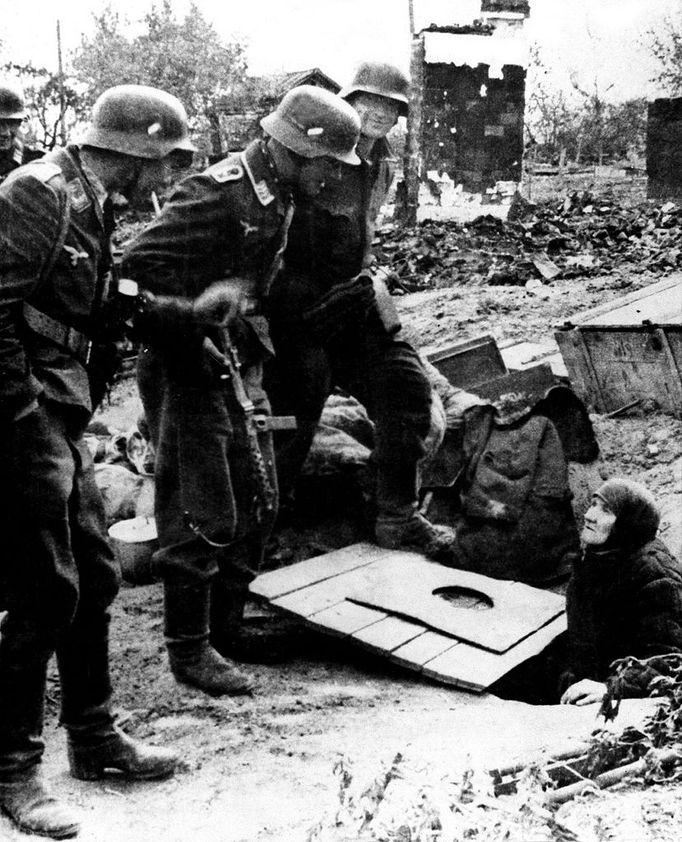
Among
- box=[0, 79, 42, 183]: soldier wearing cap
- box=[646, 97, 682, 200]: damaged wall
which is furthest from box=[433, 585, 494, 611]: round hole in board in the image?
box=[646, 97, 682, 200]: damaged wall

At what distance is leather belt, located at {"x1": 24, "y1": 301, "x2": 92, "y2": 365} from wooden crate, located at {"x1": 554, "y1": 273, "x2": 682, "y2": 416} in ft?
A: 12.2

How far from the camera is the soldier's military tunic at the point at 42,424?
2.50 meters

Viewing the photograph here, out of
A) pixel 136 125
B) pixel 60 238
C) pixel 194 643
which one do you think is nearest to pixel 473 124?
pixel 194 643

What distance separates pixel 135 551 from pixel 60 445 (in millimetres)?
2239

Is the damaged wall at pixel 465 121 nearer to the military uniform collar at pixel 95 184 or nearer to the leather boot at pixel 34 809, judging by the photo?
the military uniform collar at pixel 95 184

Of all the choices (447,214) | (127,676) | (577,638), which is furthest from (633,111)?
(127,676)

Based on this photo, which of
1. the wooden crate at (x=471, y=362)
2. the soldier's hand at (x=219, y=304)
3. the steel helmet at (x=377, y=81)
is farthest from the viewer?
the wooden crate at (x=471, y=362)

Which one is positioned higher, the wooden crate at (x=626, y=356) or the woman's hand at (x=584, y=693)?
the wooden crate at (x=626, y=356)

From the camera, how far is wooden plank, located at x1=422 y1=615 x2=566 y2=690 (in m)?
3.75

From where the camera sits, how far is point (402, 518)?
→ 495 centimetres

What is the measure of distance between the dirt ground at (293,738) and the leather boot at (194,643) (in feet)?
0.17

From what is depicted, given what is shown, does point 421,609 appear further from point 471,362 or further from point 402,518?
point 471,362

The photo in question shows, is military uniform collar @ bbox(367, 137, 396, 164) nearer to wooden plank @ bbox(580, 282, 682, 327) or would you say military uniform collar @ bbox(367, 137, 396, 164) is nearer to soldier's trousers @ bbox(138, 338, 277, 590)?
soldier's trousers @ bbox(138, 338, 277, 590)

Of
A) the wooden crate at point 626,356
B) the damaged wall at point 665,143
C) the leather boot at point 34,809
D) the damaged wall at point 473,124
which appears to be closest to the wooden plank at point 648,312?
the wooden crate at point 626,356
